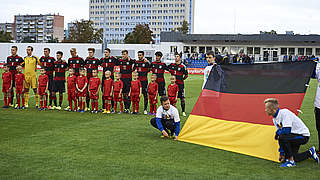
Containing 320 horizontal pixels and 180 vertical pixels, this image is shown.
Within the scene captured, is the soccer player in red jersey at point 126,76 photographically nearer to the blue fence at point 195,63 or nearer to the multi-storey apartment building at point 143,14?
the blue fence at point 195,63

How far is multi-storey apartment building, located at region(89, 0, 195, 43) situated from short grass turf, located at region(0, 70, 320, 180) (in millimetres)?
149317

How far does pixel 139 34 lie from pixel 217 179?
289ft

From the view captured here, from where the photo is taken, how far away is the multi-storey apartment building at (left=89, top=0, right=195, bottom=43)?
15688cm

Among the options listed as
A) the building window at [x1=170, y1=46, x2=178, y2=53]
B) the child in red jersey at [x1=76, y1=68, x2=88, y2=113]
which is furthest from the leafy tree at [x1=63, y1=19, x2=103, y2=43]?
the child in red jersey at [x1=76, y1=68, x2=88, y2=113]

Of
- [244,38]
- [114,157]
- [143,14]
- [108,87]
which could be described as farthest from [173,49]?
[143,14]

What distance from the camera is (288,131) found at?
6164 millimetres

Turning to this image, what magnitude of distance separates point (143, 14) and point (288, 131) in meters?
159

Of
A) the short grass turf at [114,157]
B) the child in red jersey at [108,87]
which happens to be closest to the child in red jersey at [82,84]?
the child in red jersey at [108,87]

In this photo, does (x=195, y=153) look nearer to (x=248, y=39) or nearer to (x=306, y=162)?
(x=306, y=162)

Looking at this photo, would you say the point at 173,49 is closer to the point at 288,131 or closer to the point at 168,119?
the point at 168,119

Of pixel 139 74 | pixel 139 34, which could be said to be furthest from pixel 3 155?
pixel 139 34

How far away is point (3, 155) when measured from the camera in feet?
21.8

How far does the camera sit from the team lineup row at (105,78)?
469 inches

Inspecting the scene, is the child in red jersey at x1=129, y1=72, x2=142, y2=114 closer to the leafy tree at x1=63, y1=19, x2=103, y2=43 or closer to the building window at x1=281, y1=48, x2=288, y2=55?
the building window at x1=281, y1=48, x2=288, y2=55
